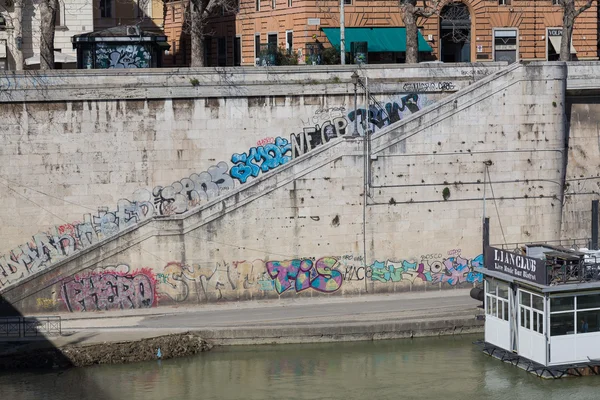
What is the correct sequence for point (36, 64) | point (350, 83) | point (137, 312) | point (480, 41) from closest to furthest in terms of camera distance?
point (137, 312)
point (350, 83)
point (36, 64)
point (480, 41)

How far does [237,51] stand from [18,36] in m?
11.3

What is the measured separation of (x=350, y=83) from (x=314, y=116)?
5.79ft

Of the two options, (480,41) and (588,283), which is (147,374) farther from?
(480,41)

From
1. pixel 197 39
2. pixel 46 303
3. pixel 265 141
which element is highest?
pixel 197 39

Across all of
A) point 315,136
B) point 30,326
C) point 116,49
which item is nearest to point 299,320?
point 315,136

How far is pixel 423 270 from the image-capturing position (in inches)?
1742

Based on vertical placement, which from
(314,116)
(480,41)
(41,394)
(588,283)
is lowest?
(41,394)

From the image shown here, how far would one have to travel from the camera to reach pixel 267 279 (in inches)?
1694

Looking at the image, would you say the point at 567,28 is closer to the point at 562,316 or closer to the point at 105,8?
the point at 562,316

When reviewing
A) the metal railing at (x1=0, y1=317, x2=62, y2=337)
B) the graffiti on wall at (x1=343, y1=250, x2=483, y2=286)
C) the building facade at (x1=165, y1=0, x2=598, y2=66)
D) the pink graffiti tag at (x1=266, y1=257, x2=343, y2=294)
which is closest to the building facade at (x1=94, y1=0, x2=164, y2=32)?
the building facade at (x1=165, y1=0, x2=598, y2=66)

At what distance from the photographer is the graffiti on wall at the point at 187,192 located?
42.0 meters

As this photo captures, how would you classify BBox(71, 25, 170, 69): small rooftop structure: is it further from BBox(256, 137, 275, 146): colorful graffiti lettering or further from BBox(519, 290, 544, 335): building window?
BBox(519, 290, 544, 335): building window

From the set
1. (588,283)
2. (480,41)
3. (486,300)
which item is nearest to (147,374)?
(486,300)

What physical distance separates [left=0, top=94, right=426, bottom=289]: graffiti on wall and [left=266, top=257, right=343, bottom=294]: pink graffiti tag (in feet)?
11.0
